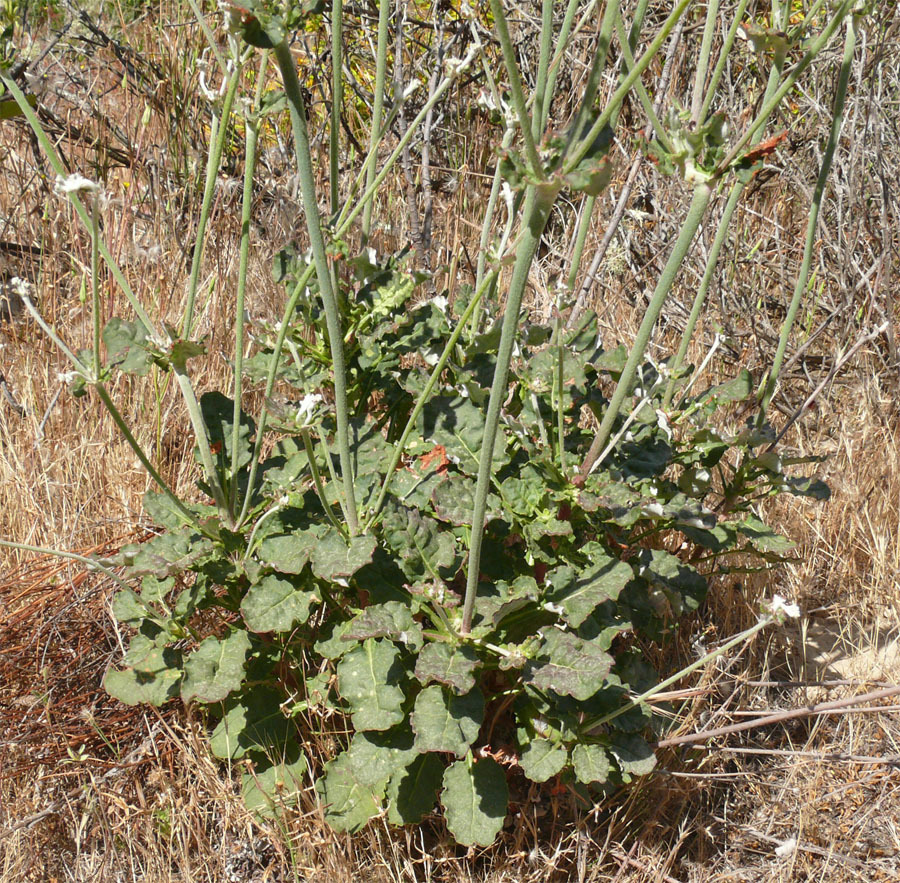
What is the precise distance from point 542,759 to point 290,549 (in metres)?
0.58

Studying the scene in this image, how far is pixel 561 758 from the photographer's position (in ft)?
5.22

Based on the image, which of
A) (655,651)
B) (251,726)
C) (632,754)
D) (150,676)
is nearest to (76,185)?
(150,676)

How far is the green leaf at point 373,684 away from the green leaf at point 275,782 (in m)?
0.35

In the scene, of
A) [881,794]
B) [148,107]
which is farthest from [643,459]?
[148,107]

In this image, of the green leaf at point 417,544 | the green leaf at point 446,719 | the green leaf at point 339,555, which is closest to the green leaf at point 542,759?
the green leaf at point 446,719

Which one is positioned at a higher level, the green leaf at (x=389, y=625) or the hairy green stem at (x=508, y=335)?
the hairy green stem at (x=508, y=335)

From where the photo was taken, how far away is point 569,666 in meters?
1.48

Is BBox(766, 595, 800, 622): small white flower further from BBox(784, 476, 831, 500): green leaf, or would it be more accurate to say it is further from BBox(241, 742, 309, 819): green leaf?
BBox(241, 742, 309, 819): green leaf

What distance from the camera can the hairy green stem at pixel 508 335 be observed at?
111 cm

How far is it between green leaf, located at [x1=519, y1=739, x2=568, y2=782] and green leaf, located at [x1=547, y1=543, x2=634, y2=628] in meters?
0.25

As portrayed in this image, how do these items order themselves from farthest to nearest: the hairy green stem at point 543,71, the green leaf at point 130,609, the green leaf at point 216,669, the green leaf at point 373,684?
the green leaf at point 130,609 → the green leaf at point 216,669 → the green leaf at point 373,684 → the hairy green stem at point 543,71

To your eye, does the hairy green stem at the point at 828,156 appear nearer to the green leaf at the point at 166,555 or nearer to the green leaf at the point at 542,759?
the green leaf at the point at 542,759

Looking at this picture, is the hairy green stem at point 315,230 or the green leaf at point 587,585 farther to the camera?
the green leaf at point 587,585

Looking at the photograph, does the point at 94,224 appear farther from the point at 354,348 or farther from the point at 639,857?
the point at 639,857
